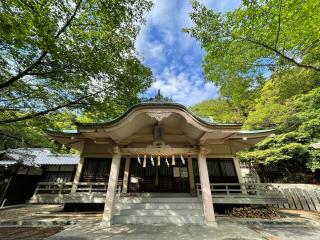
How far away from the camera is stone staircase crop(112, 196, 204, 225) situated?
7.16 metres

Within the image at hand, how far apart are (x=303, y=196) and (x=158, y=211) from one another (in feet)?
30.6

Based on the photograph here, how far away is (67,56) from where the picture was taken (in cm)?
586

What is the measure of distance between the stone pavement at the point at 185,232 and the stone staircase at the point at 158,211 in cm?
56

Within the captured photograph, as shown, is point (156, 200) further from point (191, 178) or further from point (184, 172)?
point (184, 172)

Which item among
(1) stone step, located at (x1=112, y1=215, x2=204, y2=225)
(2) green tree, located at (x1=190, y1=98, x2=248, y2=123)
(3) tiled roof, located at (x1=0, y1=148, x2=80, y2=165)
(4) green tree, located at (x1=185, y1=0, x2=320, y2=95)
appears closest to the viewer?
(4) green tree, located at (x1=185, y1=0, x2=320, y2=95)

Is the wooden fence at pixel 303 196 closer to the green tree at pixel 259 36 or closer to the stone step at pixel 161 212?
the stone step at pixel 161 212

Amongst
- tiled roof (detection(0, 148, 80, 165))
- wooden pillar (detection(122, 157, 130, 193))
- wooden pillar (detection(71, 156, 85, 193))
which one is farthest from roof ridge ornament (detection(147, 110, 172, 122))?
tiled roof (detection(0, 148, 80, 165))

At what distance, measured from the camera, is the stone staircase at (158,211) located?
716 cm

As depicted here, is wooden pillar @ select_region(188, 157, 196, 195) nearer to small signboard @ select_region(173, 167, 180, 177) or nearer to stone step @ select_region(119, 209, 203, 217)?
small signboard @ select_region(173, 167, 180, 177)

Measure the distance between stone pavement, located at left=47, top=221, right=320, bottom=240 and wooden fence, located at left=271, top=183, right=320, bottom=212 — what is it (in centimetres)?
446

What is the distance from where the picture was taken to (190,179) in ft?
33.2

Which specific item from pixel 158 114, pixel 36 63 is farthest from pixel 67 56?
pixel 158 114

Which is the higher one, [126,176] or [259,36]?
[259,36]

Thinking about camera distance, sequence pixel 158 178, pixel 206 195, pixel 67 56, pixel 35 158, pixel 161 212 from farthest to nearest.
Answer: pixel 35 158 → pixel 158 178 → pixel 161 212 → pixel 206 195 → pixel 67 56
